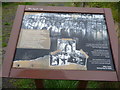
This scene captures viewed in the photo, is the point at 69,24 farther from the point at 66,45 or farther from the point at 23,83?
the point at 23,83

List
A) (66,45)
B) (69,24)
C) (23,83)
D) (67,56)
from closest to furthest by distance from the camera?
(67,56), (66,45), (69,24), (23,83)

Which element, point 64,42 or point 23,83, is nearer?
point 64,42

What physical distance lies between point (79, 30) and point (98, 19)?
32cm

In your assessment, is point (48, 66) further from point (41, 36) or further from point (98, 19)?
point (98, 19)

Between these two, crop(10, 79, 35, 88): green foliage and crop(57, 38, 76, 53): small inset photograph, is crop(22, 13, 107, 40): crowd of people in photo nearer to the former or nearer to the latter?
crop(57, 38, 76, 53): small inset photograph

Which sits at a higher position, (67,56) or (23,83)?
(67,56)

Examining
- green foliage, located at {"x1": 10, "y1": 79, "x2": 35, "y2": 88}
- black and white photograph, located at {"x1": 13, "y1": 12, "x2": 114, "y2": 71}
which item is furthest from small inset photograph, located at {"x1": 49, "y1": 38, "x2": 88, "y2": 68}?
green foliage, located at {"x1": 10, "y1": 79, "x2": 35, "y2": 88}

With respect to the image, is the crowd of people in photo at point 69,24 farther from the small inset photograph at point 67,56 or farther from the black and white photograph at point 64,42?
the small inset photograph at point 67,56

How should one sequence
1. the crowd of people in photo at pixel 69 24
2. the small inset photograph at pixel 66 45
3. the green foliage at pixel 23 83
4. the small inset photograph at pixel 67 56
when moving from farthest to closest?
the green foliage at pixel 23 83
the crowd of people in photo at pixel 69 24
the small inset photograph at pixel 66 45
the small inset photograph at pixel 67 56

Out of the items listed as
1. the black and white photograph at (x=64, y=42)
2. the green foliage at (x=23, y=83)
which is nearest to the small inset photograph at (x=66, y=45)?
the black and white photograph at (x=64, y=42)

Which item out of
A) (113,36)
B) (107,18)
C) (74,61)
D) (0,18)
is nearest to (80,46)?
(74,61)

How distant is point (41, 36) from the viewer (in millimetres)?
2660

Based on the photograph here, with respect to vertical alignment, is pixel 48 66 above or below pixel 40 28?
below

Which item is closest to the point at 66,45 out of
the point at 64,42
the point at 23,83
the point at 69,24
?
the point at 64,42
